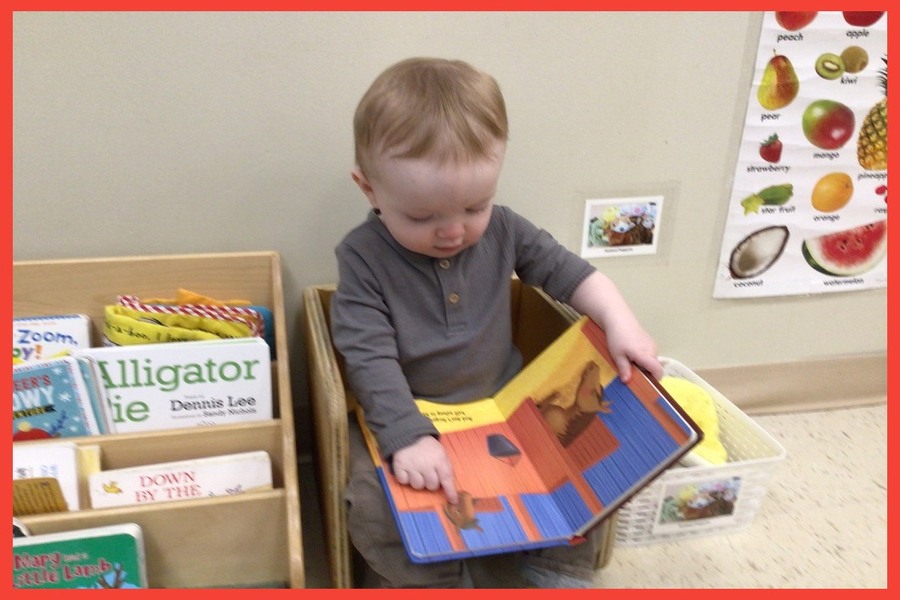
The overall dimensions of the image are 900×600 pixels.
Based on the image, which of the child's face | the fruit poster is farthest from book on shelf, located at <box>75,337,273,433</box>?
the fruit poster

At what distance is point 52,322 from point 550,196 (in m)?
0.78

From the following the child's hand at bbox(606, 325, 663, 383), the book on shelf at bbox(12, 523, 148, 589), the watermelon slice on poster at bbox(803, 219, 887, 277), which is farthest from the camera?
the watermelon slice on poster at bbox(803, 219, 887, 277)

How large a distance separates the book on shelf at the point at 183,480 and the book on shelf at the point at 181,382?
9 centimetres

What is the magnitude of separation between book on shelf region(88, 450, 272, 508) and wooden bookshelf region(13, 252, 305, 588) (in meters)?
A: 0.03

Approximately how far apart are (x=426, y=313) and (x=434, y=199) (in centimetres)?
20

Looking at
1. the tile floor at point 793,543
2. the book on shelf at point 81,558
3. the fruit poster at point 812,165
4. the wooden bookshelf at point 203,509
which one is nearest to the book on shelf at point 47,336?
the wooden bookshelf at point 203,509

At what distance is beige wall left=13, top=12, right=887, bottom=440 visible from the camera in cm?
97

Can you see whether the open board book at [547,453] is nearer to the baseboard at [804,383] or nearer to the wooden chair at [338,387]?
the wooden chair at [338,387]

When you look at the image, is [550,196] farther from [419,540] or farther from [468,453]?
[419,540]

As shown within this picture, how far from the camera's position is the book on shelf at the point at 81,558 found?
74 centimetres

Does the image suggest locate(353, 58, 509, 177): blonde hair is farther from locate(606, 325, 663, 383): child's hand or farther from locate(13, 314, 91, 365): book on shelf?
locate(13, 314, 91, 365): book on shelf

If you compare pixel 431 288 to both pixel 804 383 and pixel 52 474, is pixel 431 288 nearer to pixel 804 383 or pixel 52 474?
pixel 52 474

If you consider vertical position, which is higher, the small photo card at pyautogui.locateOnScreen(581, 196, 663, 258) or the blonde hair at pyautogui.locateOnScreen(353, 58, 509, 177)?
the blonde hair at pyautogui.locateOnScreen(353, 58, 509, 177)

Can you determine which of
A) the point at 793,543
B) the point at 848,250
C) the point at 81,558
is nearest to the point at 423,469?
the point at 81,558
